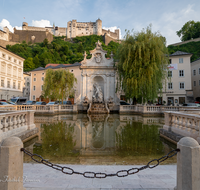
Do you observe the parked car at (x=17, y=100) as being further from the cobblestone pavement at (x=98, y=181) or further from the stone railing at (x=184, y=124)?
the cobblestone pavement at (x=98, y=181)

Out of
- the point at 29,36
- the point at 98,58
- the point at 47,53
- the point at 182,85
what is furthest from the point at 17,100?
the point at 29,36

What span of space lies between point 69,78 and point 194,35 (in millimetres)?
68724

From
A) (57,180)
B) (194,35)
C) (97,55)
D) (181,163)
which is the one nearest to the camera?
(181,163)

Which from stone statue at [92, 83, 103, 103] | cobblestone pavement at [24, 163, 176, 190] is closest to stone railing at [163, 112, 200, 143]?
cobblestone pavement at [24, 163, 176, 190]

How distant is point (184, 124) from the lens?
6.79 m

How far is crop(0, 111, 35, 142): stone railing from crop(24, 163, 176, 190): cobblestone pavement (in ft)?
9.34

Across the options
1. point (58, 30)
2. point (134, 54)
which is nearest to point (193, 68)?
point (134, 54)

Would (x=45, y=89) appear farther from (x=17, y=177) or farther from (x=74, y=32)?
(x=74, y=32)

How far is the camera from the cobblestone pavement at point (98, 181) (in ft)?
10.2

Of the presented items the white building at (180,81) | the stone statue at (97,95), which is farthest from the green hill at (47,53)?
the stone statue at (97,95)

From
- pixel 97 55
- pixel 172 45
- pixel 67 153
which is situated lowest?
pixel 67 153

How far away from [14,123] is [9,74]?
129 feet

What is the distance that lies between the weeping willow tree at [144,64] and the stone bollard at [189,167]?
18159mm

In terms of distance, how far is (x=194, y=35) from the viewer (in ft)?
226
